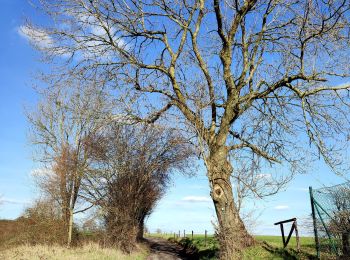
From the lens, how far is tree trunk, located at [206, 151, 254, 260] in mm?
13570

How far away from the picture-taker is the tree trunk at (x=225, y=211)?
44.5 feet

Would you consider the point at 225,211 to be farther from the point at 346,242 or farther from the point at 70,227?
the point at 70,227

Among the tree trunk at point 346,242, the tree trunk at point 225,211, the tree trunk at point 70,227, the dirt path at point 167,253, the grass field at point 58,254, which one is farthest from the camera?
the tree trunk at point 70,227

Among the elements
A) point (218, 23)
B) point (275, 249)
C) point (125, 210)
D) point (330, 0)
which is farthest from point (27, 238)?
point (330, 0)

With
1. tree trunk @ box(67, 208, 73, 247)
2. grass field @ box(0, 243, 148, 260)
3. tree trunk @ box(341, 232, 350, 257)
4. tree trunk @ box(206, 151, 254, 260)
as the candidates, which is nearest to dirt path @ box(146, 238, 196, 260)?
grass field @ box(0, 243, 148, 260)

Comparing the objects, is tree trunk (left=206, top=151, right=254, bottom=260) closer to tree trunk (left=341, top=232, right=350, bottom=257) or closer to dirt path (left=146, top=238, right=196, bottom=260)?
tree trunk (left=341, top=232, right=350, bottom=257)

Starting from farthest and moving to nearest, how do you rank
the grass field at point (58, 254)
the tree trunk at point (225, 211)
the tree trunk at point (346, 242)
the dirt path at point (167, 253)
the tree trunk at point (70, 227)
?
the tree trunk at point (70, 227), the dirt path at point (167, 253), the grass field at point (58, 254), the tree trunk at point (225, 211), the tree trunk at point (346, 242)

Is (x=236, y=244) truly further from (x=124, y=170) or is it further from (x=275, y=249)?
(x=124, y=170)

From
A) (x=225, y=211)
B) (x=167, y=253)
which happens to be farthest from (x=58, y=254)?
(x=167, y=253)

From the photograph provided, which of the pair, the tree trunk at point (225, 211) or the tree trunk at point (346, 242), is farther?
the tree trunk at point (225, 211)

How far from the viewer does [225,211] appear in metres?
14.5

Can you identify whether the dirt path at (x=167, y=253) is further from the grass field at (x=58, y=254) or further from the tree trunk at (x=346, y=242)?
the tree trunk at (x=346, y=242)

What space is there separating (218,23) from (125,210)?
13.5 metres

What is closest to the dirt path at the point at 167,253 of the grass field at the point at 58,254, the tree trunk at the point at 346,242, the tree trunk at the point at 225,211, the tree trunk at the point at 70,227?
the grass field at the point at 58,254
